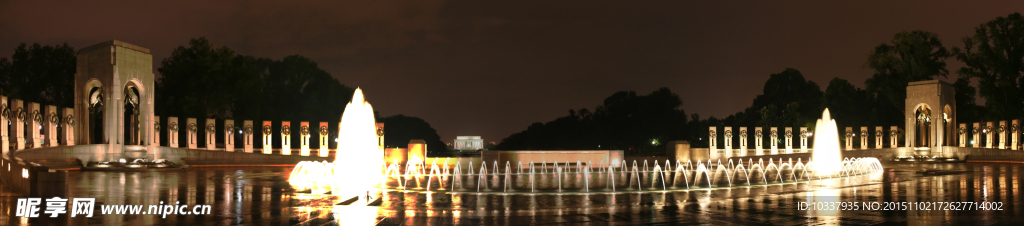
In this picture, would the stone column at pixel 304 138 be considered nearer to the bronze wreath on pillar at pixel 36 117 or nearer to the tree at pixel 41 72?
the bronze wreath on pillar at pixel 36 117

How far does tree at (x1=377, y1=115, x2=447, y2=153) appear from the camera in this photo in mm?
93000

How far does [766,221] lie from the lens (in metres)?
10.5

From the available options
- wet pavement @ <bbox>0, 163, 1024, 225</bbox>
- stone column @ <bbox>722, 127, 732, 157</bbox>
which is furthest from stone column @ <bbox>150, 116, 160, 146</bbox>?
stone column @ <bbox>722, 127, 732, 157</bbox>

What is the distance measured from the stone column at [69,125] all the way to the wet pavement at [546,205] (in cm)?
1502

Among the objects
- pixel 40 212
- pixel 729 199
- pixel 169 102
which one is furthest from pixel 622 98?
pixel 40 212

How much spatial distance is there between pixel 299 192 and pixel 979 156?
38.6 metres

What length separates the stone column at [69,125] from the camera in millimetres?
31234

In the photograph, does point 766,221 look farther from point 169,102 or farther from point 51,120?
point 169,102

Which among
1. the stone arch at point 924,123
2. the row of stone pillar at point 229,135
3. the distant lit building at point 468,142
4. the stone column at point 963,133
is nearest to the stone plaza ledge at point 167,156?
the row of stone pillar at point 229,135

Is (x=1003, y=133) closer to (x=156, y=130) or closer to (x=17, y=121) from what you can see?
(x=156, y=130)

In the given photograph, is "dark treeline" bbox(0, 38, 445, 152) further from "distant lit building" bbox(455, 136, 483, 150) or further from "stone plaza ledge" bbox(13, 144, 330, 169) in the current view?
"distant lit building" bbox(455, 136, 483, 150)

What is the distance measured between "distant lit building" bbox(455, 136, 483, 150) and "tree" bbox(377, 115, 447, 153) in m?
6.58

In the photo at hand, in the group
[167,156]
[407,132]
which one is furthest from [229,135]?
[407,132]

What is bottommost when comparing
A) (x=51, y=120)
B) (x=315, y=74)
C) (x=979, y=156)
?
(x=979, y=156)
